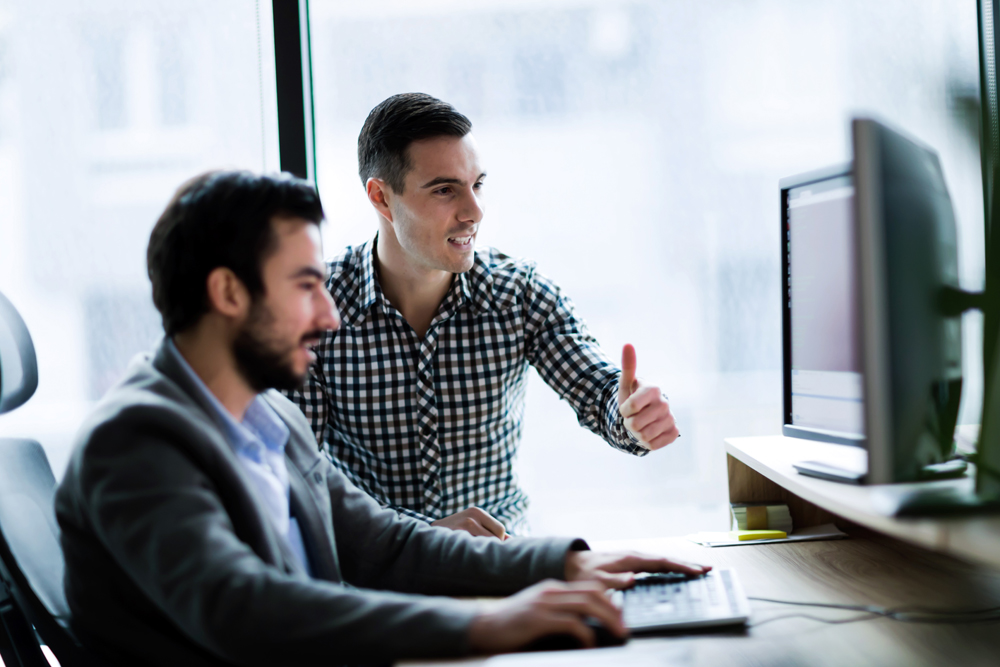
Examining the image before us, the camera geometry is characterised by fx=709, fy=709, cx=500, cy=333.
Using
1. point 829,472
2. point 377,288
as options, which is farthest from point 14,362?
point 829,472

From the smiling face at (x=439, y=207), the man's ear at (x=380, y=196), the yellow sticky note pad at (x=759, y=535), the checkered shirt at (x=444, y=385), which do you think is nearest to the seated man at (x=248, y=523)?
the yellow sticky note pad at (x=759, y=535)

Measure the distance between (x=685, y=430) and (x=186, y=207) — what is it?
5.18ft

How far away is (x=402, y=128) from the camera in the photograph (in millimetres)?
1664

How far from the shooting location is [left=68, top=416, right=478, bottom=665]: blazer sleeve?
2.33 feet

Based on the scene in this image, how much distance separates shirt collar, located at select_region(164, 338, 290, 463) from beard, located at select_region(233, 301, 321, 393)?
5 centimetres

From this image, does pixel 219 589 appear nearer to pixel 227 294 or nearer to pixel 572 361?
pixel 227 294

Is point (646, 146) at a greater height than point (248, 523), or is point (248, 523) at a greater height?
point (646, 146)

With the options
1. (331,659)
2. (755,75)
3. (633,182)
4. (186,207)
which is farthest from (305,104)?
(331,659)

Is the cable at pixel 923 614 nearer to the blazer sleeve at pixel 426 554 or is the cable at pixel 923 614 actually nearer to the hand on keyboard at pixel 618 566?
the hand on keyboard at pixel 618 566

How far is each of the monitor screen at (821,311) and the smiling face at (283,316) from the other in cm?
77

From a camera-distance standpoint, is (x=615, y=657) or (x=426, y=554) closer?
(x=615, y=657)

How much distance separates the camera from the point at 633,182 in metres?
2.02

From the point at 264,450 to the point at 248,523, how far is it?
17 cm

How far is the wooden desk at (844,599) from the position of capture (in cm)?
79
